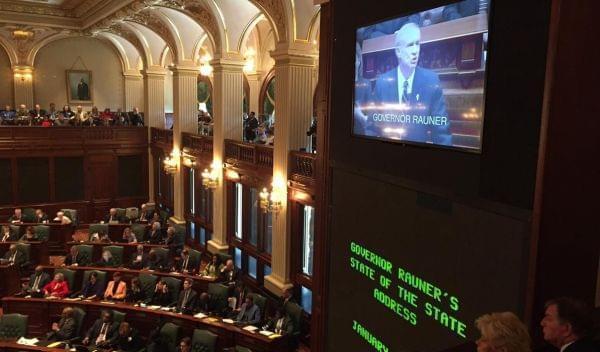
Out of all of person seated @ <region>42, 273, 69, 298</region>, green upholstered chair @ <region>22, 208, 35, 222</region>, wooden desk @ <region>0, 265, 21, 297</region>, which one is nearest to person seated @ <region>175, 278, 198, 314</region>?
person seated @ <region>42, 273, 69, 298</region>

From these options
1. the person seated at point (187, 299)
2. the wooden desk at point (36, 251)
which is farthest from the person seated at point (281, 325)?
the wooden desk at point (36, 251)

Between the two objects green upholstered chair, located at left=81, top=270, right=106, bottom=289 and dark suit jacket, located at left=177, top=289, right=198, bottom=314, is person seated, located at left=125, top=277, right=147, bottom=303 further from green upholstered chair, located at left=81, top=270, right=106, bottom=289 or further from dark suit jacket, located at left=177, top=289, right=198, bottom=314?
dark suit jacket, located at left=177, top=289, right=198, bottom=314

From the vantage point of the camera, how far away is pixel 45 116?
17.4 metres

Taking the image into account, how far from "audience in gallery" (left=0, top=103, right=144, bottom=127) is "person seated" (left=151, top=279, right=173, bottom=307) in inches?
382

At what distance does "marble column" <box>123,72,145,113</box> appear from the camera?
20656 mm

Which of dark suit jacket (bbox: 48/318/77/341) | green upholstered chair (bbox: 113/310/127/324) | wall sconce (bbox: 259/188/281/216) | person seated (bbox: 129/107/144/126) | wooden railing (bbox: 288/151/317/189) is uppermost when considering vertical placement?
person seated (bbox: 129/107/144/126)

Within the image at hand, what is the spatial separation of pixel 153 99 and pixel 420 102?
16.1m

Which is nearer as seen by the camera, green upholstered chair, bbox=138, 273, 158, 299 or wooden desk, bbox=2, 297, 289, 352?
wooden desk, bbox=2, 297, 289, 352

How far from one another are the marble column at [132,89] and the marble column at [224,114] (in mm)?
9315

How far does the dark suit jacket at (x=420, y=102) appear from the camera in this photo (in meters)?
3.32

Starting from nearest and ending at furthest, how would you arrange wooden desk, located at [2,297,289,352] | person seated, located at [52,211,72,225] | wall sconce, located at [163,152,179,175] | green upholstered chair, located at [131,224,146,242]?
wooden desk, located at [2,297,289,352], green upholstered chair, located at [131,224,146,242], person seated, located at [52,211,72,225], wall sconce, located at [163,152,179,175]

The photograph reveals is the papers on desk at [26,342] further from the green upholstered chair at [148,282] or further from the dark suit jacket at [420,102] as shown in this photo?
the dark suit jacket at [420,102]

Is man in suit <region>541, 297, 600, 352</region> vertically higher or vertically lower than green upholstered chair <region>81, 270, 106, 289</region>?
higher

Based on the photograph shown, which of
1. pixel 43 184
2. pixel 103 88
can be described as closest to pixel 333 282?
pixel 43 184
